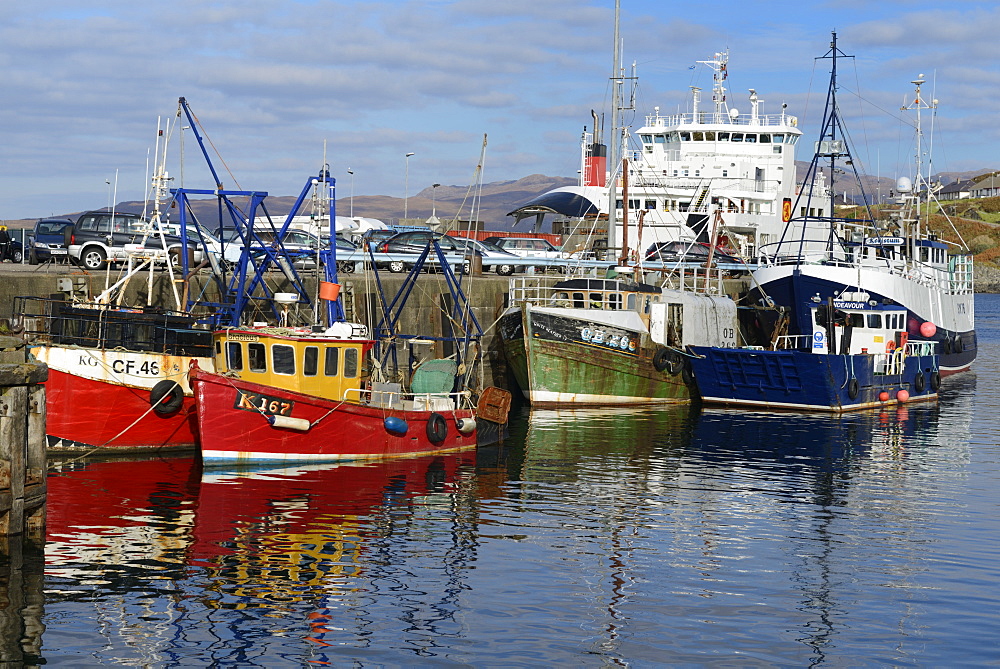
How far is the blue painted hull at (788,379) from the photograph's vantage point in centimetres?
3697

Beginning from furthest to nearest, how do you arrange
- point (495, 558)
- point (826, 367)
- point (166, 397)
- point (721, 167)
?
1. point (721, 167)
2. point (826, 367)
3. point (166, 397)
4. point (495, 558)

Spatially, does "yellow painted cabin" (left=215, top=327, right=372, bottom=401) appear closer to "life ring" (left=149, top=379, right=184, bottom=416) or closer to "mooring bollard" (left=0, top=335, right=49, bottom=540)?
"life ring" (left=149, top=379, right=184, bottom=416)

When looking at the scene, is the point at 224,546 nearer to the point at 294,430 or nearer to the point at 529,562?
the point at 529,562

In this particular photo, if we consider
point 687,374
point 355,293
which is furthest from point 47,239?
point 687,374

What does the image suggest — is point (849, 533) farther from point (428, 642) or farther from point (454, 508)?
point (428, 642)

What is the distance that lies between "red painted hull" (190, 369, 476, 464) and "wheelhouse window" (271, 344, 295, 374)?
3.07ft

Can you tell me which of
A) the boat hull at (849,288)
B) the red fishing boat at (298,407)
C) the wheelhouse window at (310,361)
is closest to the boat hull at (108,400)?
the red fishing boat at (298,407)

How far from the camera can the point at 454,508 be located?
70.4ft

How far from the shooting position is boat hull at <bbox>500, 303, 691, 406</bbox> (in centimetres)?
3538

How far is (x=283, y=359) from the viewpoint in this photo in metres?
24.4

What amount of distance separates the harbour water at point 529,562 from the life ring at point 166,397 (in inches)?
45.8

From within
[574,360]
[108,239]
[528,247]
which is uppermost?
[528,247]

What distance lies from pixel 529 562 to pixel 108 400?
11464mm

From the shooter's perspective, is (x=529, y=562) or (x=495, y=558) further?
(x=495, y=558)
